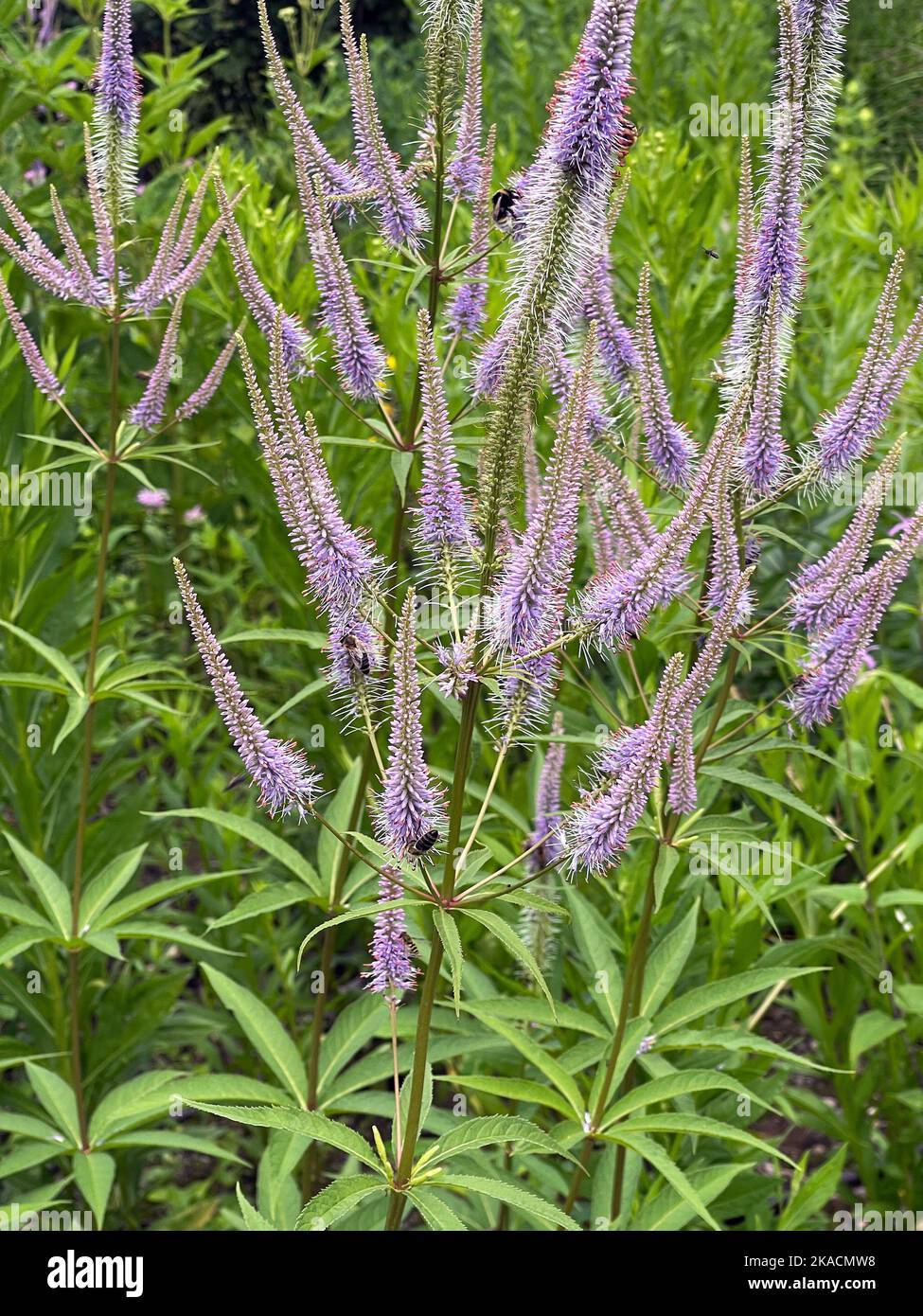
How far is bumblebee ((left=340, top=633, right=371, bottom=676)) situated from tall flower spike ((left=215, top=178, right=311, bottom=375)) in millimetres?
883

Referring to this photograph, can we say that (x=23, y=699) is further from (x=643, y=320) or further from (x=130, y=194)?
(x=643, y=320)

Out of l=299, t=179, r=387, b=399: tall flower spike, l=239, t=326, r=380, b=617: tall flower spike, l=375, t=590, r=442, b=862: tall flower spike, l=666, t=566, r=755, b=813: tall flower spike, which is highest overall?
l=299, t=179, r=387, b=399: tall flower spike

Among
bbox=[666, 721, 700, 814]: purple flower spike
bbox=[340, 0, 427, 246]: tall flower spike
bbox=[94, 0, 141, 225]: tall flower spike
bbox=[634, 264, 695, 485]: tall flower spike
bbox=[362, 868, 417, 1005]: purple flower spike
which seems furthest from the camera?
bbox=[94, 0, 141, 225]: tall flower spike

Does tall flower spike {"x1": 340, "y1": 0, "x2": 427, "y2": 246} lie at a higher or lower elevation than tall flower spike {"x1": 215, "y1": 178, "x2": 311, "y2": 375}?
higher

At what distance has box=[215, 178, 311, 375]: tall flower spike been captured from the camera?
298cm

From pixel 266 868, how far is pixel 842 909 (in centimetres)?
211

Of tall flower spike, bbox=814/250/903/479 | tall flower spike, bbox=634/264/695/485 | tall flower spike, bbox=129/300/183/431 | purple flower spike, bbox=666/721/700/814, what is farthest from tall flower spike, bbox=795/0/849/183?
tall flower spike, bbox=129/300/183/431

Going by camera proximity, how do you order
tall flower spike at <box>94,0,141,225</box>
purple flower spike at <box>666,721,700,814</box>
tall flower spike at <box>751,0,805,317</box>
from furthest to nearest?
1. tall flower spike at <box>94,0,141,225</box>
2. tall flower spike at <box>751,0,805,317</box>
3. purple flower spike at <box>666,721,700,814</box>

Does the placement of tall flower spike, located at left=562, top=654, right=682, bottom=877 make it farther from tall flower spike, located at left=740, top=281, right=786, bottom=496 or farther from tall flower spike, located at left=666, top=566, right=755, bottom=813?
tall flower spike, located at left=740, top=281, right=786, bottom=496

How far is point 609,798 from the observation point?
8.21 feet

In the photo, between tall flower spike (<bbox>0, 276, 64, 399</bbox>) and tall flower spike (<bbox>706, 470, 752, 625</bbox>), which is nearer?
tall flower spike (<bbox>706, 470, 752, 625</bbox>)

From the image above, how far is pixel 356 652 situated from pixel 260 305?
1.11 meters

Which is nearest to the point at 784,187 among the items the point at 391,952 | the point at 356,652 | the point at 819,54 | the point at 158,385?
the point at 819,54

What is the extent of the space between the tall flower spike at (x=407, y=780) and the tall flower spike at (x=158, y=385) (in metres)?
1.78
